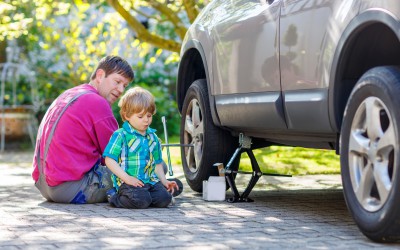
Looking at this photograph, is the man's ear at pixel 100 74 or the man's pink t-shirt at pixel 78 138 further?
the man's ear at pixel 100 74

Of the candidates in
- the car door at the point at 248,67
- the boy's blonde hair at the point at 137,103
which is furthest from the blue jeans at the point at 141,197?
the car door at the point at 248,67

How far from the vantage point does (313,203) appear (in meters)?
6.48

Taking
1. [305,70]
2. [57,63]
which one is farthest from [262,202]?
[57,63]

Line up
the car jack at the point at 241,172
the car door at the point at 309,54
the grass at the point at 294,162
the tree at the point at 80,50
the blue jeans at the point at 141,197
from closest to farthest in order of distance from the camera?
the car door at the point at 309,54, the blue jeans at the point at 141,197, the car jack at the point at 241,172, the grass at the point at 294,162, the tree at the point at 80,50

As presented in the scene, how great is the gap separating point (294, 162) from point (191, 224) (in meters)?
4.90

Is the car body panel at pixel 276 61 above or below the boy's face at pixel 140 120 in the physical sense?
above

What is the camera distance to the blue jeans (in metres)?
6.08

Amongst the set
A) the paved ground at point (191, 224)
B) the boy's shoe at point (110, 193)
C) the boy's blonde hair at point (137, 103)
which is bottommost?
the paved ground at point (191, 224)

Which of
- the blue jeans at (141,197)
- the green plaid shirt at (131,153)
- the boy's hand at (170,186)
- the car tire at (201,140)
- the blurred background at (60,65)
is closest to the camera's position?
the blue jeans at (141,197)

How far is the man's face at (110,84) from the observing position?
6.69 meters

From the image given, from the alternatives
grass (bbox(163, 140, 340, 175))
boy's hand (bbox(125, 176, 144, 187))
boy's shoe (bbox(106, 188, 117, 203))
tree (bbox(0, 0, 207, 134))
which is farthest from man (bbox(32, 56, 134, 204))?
tree (bbox(0, 0, 207, 134))

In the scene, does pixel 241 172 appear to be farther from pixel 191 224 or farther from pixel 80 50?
pixel 80 50

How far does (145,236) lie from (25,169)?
19.5 ft

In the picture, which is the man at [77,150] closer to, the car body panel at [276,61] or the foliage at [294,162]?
the car body panel at [276,61]
